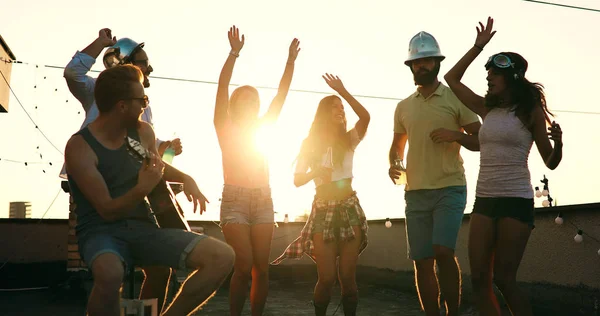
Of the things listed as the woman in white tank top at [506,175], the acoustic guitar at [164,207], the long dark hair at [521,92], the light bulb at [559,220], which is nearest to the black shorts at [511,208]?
the woman in white tank top at [506,175]

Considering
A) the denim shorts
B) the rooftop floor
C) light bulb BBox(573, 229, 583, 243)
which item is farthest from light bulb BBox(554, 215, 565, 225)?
the denim shorts

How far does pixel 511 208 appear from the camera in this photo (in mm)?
4406

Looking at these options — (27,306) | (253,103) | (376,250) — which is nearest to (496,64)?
(253,103)

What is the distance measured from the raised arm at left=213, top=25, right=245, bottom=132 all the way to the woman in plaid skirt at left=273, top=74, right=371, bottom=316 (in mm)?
912

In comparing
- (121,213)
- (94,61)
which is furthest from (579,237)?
(121,213)

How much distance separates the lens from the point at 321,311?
5641mm

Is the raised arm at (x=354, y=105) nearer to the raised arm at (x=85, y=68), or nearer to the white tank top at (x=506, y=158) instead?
the white tank top at (x=506, y=158)

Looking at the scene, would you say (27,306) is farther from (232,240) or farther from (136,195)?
(136,195)

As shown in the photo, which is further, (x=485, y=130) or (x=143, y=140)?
(x=485, y=130)

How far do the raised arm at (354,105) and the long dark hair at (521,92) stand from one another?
143 cm

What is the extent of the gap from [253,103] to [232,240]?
1.09m

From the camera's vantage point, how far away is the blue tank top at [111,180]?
11.4 feet

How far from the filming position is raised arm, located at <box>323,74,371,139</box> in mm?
5793

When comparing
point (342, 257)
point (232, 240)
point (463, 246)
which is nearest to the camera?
point (232, 240)
